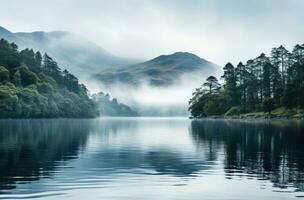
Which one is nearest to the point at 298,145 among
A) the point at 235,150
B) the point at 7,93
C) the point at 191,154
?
the point at 235,150

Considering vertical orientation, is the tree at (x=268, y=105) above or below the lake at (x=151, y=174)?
above

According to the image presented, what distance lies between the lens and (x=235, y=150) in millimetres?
55188

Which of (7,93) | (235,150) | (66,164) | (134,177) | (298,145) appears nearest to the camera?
(134,177)

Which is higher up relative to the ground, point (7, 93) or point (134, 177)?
point (7, 93)

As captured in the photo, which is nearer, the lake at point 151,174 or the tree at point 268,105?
the lake at point 151,174

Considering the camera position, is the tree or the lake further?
the tree

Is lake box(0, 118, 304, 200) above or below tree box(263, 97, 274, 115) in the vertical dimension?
below

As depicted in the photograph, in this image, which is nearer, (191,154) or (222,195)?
(222,195)

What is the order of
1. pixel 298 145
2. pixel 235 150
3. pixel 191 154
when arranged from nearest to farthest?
pixel 191 154, pixel 235 150, pixel 298 145

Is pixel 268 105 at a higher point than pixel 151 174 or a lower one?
higher

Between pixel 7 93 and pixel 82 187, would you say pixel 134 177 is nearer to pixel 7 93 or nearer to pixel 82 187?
pixel 82 187

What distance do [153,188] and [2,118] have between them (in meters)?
166

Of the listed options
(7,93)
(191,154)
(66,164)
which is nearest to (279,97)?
(7,93)

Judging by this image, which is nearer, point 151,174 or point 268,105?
point 151,174
